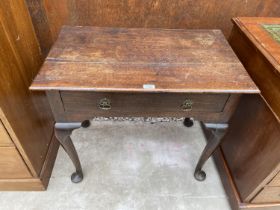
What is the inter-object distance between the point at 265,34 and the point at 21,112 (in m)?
1.17

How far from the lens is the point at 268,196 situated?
112 centimetres

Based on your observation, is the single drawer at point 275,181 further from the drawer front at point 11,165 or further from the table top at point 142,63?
the drawer front at point 11,165

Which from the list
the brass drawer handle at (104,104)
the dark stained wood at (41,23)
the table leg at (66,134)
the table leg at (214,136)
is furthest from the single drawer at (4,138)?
the table leg at (214,136)

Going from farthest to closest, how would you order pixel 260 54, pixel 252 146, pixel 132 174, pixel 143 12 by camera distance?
1. pixel 132 174
2. pixel 143 12
3. pixel 252 146
4. pixel 260 54

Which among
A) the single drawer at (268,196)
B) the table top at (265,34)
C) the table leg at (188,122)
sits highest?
the table top at (265,34)

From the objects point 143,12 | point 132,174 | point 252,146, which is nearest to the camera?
point 252,146

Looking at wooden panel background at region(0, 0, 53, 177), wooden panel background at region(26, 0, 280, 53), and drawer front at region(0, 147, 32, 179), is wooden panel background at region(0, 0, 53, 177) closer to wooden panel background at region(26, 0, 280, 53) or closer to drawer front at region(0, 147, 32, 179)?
drawer front at region(0, 147, 32, 179)

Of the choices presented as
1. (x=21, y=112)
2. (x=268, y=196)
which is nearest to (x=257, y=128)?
(x=268, y=196)

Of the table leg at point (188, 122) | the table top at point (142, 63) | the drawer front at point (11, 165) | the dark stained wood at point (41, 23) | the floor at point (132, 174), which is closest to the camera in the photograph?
the table top at point (142, 63)

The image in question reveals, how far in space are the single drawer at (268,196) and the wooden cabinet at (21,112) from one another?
1141 millimetres

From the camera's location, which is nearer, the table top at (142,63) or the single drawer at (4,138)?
the table top at (142,63)

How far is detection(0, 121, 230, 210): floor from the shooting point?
126cm

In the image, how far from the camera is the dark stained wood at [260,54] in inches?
34.5

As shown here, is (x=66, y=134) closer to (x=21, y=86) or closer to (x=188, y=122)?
(x=21, y=86)
